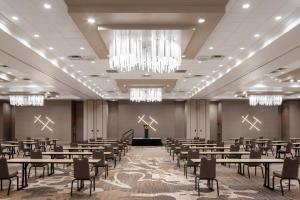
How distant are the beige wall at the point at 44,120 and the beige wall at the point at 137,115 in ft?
12.5

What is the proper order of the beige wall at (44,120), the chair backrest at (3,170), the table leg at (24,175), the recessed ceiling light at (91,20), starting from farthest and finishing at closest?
1. the beige wall at (44,120)
2. the table leg at (24,175)
3. the chair backrest at (3,170)
4. the recessed ceiling light at (91,20)

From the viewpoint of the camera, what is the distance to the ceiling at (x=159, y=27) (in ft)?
23.6

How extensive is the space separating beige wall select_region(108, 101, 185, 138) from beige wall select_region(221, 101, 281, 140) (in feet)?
15.3

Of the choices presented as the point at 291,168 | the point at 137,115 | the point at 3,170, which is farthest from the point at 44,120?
the point at 291,168

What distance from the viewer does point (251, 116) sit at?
3319 centimetres

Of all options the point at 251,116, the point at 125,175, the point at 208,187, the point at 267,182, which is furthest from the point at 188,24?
the point at 251,116

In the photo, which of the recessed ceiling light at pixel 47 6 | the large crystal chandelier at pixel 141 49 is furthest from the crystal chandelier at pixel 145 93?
the recessed ceiling light at pixel 47 6

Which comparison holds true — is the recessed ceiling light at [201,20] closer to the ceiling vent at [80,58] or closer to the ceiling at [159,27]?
the ceiling at [159,27]

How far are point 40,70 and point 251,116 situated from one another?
78.9 ft

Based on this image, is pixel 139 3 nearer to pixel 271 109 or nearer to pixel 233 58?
pixel 233 58

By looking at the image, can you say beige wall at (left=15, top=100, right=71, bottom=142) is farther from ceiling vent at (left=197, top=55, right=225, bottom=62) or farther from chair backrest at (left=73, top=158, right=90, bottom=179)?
chair backrest at (left=73, top=158, right=90, bottom=179)

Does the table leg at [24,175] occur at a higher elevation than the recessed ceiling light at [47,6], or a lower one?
lower

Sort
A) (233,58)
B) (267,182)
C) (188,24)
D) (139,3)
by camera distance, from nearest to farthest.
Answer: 1. (139,3)
2. (188,24)
3. (267,182)
4. (233,58)

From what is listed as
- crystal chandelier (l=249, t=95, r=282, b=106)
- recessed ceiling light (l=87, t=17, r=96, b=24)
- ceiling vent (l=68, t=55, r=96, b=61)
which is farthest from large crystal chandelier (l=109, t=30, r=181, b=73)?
crystal chandelier (l=249, t=95, r=282, b=106)
